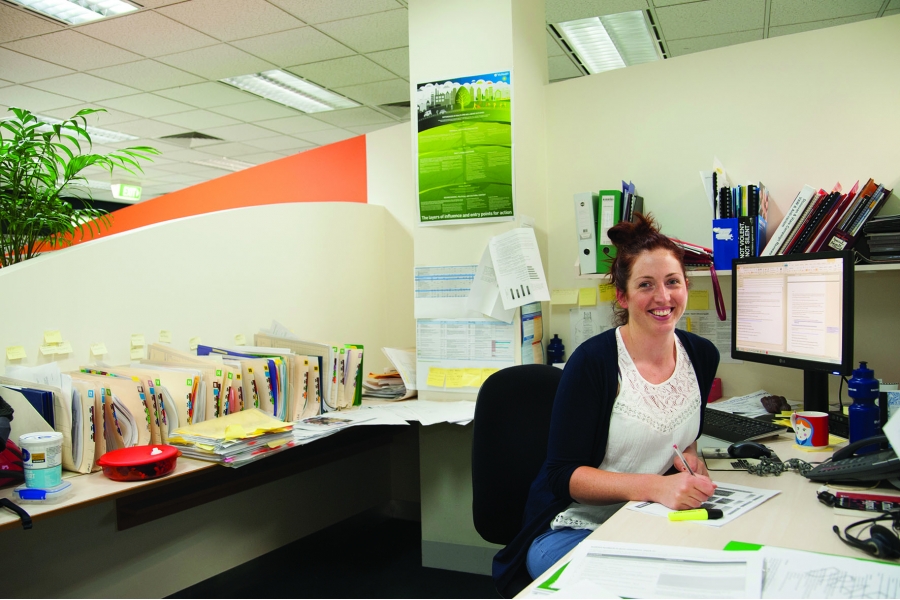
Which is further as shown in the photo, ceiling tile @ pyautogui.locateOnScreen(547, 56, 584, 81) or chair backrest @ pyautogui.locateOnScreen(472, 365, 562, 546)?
ceiling tile @ pyautogui.locateOnScreen(547, 56, 584, 81)

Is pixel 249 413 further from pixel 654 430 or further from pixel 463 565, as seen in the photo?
pixel 654 430

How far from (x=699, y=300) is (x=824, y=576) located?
1.85 metres

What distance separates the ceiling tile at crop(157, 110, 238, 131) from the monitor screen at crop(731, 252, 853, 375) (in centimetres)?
511

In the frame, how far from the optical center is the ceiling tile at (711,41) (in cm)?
435

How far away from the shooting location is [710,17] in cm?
403

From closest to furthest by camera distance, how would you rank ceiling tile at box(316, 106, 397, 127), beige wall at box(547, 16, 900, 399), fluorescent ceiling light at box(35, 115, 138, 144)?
1. beige wall at box(547, 16, 900, 399)
2. ceiling tile at box(316, 106, 397, 127)
3. fluorescent ceiling light at box(35, 115, 138, 144)

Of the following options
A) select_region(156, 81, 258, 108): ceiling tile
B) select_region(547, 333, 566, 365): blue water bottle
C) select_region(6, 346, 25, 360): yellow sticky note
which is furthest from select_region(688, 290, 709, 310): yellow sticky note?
select_region(156, 81, 258, 108): ceiling tile

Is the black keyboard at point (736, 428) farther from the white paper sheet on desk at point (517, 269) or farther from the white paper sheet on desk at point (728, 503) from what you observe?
the white paper sheet on desk at point (517, 269)

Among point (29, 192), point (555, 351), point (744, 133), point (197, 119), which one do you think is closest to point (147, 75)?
point (197, 119)

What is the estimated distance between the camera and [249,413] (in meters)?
2.39

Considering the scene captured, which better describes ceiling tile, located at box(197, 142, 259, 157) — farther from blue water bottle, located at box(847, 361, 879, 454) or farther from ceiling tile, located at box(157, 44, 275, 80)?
blue water bottle, located at box(847, 361, 879, 454)

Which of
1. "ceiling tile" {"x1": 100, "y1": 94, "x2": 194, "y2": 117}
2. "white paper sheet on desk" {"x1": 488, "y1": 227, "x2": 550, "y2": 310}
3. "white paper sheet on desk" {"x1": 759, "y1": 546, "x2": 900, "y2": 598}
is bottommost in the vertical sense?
"white paper sheet on desk" {"x1": 759, "y1": 546, "x2": 900, "y2": 598}

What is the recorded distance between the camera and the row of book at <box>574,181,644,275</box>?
2.68 metres

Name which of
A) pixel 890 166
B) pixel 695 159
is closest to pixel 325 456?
pixel 695 159
